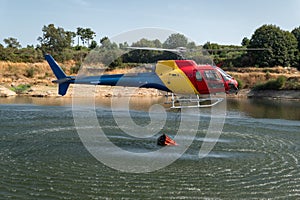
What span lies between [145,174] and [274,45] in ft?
243

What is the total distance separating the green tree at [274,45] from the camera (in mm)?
81375

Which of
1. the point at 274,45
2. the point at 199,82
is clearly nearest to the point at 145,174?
the point at 199,82

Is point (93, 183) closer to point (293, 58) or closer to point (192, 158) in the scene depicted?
point (192, 158)

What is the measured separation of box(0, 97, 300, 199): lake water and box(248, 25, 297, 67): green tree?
6085 cm

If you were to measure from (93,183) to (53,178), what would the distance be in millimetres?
1689

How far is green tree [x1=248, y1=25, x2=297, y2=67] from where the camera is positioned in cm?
8138

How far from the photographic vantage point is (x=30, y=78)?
69.8 meters

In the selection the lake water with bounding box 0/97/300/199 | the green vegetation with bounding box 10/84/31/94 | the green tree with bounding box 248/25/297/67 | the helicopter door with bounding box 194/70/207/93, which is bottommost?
the lake water with bounding box 0/97/300/199

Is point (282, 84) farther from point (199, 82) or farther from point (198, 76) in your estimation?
point (198, 76)

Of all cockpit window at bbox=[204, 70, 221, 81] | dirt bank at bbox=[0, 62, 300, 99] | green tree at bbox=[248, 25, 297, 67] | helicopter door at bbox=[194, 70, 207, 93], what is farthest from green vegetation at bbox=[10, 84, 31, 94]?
green tree at bbox=[248, 25, 297, 67]

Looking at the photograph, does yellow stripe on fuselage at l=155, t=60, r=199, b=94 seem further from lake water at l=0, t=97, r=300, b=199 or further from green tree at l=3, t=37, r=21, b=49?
green tree at l=3, t=37, r=21, b=49

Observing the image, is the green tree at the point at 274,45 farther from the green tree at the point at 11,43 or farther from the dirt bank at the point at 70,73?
the green tree at the point at 11,43

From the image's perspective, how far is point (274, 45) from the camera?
8125 centimetres

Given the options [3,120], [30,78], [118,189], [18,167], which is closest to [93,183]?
[118,189]
